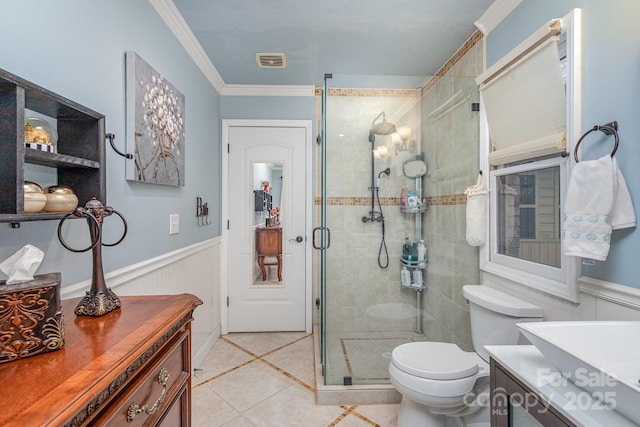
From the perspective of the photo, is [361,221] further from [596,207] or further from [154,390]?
[154,390]

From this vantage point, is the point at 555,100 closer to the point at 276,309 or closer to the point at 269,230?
the point at 269,230

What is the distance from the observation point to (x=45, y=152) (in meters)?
0.82

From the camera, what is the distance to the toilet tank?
1.47m

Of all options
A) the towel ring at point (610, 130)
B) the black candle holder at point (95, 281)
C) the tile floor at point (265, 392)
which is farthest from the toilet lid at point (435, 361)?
the black candle holder at point (95, 281)

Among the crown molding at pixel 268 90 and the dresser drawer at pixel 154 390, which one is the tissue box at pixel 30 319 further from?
the crown molding at pixel 268 90

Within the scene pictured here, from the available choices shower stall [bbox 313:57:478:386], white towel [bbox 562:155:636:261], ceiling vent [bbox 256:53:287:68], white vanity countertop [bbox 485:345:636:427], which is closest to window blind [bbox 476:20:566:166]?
white towel [bbox 562:155:636:261]

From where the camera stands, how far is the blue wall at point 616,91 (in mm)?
1080

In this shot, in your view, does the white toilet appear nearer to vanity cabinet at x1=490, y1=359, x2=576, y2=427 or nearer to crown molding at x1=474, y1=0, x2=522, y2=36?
vanity cabinet at x1=490, y1=359, x2=576, y2=427

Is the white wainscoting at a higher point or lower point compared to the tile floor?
higher

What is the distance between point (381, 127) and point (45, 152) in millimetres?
2297

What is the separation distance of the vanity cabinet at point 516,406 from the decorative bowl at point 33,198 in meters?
1.38

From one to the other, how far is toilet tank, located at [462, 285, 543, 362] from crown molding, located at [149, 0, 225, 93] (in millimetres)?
2361

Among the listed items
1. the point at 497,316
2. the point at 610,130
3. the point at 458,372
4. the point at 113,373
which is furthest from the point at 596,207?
the point at 113,373

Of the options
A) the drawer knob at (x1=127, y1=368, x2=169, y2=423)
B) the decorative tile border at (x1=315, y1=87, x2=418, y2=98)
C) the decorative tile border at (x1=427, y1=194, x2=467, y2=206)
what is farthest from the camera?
the decorative tile border at (x1=315, y1=87, x2=418, y2=98)
